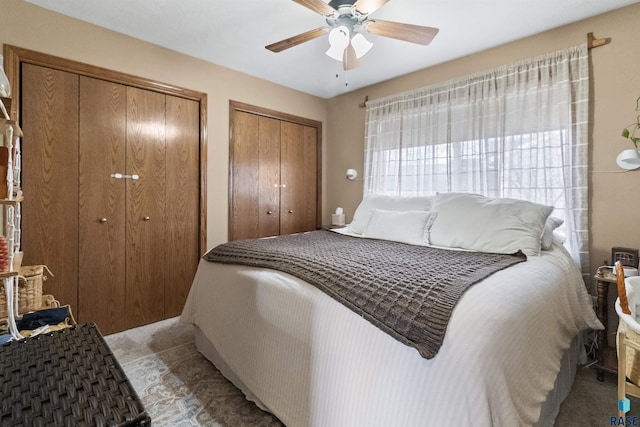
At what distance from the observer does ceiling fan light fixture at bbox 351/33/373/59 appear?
6.58ft

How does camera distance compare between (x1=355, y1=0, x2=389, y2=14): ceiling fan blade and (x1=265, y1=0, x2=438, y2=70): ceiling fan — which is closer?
(x1=355, y1=0, x2=389, y2=14): ceiling fan blade

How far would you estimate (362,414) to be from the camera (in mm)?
1063

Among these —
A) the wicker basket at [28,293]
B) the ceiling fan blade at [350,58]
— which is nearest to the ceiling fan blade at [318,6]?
the ceiling fan blade at [350,58]

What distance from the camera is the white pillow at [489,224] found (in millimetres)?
1902

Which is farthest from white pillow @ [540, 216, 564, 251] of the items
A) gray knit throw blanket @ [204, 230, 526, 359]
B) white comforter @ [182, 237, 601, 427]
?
gray knit throw blanket @ [204, 230, 526, 359]

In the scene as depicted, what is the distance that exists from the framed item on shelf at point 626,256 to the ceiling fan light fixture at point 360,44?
2.15 metres

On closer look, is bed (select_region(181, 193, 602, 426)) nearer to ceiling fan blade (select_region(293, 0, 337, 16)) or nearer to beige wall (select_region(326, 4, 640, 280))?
beige wall (select_region(326, 4, 640, 280))

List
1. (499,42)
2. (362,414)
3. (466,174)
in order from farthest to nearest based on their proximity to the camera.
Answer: (466,174), (499,42), (362,414)

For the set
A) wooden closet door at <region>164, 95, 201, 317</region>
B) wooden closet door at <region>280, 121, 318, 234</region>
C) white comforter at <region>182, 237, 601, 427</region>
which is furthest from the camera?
wooden closet door at <region>280, 121, 318, 234</region>

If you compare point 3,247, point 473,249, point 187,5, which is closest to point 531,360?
point 473,249

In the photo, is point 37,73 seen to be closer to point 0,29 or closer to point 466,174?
point 0,29

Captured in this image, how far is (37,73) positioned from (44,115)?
11.4 inches

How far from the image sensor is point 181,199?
2.89 metres

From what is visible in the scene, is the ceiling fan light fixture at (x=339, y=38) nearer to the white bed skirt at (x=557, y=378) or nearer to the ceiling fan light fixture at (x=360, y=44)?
the ceiling fan light fixture at (x=360, y=44)
